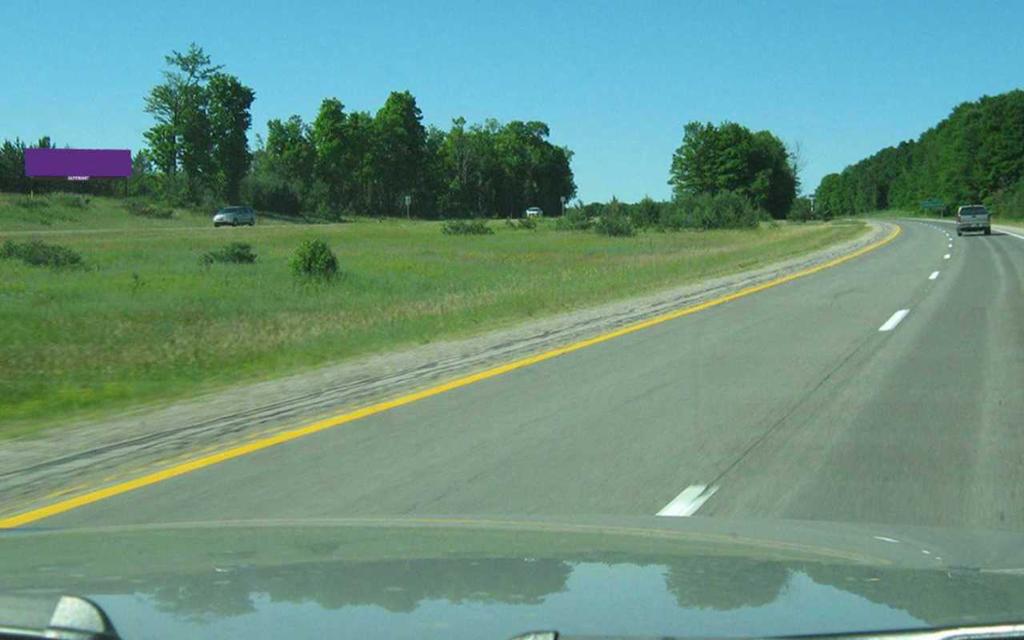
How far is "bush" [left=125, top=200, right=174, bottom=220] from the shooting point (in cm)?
8981

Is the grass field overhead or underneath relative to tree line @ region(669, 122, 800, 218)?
underneath

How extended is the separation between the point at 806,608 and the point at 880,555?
1.11m

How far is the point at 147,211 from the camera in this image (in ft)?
299

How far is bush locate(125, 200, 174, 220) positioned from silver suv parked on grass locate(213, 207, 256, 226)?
449 inches

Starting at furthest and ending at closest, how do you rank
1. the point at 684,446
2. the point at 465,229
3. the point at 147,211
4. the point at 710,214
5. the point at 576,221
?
the point at 710,214 → the point at 147,211 → the point at 576,221 → the point at 465,229 → the point at 684,446

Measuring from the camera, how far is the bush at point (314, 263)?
34188mm

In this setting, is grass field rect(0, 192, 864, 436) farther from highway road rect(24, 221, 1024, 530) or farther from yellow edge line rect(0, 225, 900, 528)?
highway road rect(24, 221, 1024, 530)

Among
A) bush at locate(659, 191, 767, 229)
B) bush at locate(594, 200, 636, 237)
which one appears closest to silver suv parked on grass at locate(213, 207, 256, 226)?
bush at locate(594, 200, 636, 237)

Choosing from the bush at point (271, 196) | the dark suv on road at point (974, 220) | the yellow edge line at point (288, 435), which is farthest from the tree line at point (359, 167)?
the yellow edge line at point (288, 435)

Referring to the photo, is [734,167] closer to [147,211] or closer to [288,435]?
[147,211]

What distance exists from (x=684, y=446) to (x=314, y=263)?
26.3 metres

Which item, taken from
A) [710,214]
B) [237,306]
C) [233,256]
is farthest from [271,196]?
[237,306]

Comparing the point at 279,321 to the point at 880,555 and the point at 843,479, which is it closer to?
the point at 843,479

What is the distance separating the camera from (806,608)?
323cm
